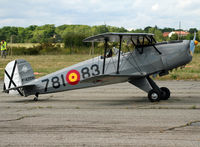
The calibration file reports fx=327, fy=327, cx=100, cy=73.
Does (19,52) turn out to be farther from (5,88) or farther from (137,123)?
(137,123)

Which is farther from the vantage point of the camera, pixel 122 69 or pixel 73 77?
pixel 73 77

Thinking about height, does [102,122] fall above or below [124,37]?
below

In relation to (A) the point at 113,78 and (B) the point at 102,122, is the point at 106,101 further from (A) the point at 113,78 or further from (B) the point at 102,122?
(B) the point at 102,122

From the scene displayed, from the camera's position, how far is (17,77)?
39.3 feet

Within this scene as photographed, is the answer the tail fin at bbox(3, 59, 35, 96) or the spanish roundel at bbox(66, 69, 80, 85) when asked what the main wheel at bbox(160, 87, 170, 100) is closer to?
the spanish roundel at bbox(66, 69, 80, 85)

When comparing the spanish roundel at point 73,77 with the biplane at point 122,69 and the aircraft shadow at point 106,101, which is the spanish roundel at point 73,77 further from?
the aircraft shadow at point 106,101

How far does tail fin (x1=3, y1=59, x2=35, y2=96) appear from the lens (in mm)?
11852

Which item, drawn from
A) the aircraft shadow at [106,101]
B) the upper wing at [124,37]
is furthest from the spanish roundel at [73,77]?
the upper wing at [124,37]

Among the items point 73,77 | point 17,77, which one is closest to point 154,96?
point 73,77

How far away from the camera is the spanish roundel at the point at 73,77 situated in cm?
1161

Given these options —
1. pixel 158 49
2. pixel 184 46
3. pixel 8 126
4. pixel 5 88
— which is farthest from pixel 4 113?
pixel 184 46

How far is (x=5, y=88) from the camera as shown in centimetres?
1186

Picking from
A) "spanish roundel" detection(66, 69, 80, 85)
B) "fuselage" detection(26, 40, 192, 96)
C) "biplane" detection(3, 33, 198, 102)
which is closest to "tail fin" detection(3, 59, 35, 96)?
"biplane" detection(3, 33, 198, 102)

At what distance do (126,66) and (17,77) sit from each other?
401 cm
